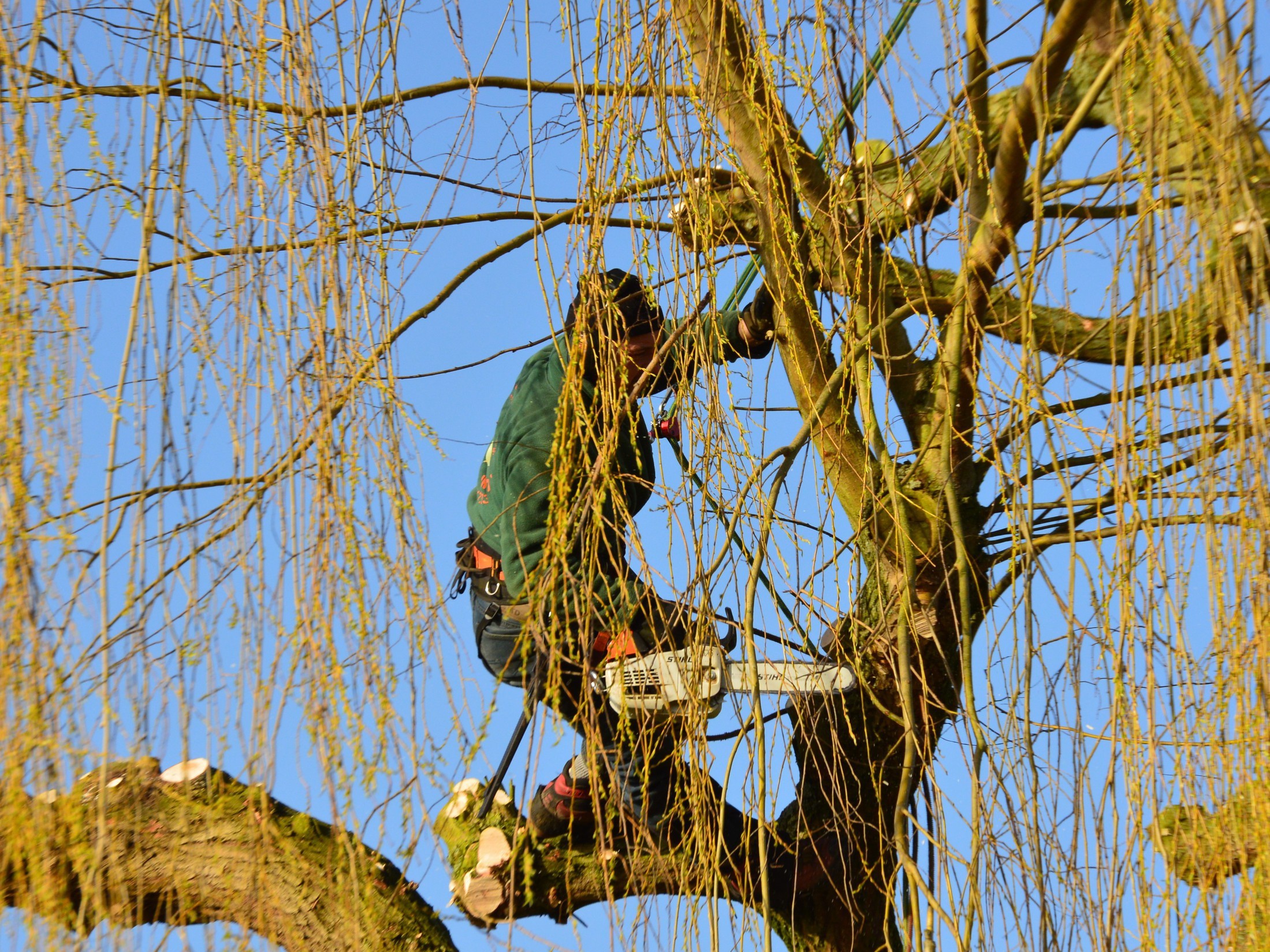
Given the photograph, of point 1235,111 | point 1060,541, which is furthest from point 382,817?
point 1060,541

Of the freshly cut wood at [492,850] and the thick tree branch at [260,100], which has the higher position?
the thick tree branch at [260,100]

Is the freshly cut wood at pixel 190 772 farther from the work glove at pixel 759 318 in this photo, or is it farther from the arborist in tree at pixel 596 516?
the work glove at pixel 759 318

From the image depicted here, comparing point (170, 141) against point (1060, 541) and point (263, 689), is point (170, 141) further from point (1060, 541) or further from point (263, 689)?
point (1060, 541)

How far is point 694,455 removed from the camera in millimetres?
1979

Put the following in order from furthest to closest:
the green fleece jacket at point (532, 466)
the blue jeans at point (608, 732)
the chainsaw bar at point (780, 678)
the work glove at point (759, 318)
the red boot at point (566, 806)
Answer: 1. the red boot at point (566, 806)
2. the work glove at point (759, 318)
3. the green fleece jacket at point (532, 466)
4. the chainsaw bar at point (780, 678)
5. the blue jeans at point (608, 732)

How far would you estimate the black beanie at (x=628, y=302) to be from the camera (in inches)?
79.9

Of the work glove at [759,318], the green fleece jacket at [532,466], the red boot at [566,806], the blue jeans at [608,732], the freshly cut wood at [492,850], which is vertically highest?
the work glove at [759,318]

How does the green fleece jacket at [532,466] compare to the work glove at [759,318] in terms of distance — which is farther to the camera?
the work glove at [759,318]

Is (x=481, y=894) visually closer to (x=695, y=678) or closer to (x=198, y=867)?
(x=198, y=867)

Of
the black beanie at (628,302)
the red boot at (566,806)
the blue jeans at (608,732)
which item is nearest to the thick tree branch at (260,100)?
the black beanie at (628,302)

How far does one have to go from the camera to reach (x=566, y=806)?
306 centimetres

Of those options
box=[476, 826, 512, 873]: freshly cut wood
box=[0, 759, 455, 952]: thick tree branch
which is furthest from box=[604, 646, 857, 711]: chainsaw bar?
box=[476, 826, 512, 873]: freshly cut wood

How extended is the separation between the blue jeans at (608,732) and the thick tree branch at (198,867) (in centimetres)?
41

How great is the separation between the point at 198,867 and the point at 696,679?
1.37 metres
